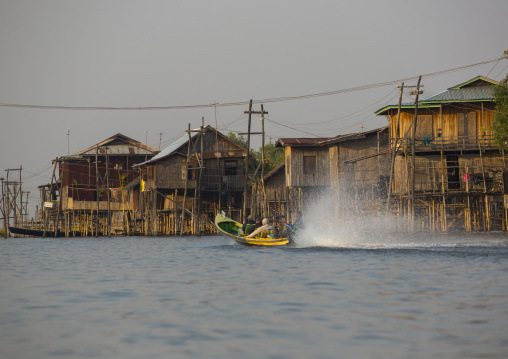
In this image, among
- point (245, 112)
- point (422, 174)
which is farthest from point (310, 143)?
point (422, 174)

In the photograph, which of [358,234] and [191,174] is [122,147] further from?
[358,234]

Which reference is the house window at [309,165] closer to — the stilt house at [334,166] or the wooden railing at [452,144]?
the stilt house at [334,166]

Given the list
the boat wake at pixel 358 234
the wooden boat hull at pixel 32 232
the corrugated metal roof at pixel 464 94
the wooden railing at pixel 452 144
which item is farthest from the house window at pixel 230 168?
the wooden railing at pixel 452 144

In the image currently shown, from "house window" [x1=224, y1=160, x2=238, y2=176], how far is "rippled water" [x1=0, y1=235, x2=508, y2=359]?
116 ft

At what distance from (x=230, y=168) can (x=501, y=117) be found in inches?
1032

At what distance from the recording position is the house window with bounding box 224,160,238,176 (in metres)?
56.6

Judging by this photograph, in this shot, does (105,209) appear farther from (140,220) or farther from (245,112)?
(245,112)

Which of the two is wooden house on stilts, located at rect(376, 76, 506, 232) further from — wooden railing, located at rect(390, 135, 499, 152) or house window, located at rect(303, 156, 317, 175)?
house window, located at rect(303, 156, 317, 175)

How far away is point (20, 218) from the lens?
77.2 metres

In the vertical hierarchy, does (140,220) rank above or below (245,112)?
below

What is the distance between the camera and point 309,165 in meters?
48.8

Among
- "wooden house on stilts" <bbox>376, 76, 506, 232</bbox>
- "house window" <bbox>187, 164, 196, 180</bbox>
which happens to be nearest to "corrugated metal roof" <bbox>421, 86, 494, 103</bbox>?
"wooden house on stilts" <bbox>376, 76, 506, 232</bbox>

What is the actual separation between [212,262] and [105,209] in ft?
132

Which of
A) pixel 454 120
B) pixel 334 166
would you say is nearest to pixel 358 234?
pixel 454 120
